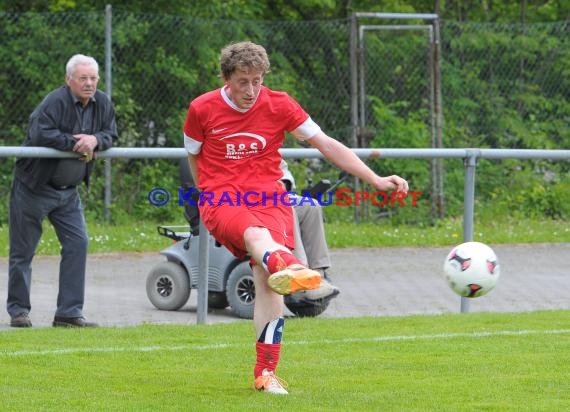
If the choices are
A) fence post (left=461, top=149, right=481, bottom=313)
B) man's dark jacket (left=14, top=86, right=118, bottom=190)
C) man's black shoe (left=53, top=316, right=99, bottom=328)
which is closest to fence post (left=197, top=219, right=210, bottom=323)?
Result: man's black shoe (left=53, top=316, right=99, bottom=328)

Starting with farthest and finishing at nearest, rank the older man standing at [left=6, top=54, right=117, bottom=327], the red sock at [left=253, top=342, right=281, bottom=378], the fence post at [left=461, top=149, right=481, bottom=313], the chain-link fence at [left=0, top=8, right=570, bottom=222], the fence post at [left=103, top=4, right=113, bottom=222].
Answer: the chain-link fence at [left=0, top=8, right=570, bottom=222], the fence post at [left=103, top=4, right=113, bottom=222], the fence post at [left=461, top=149, right=481, bottom=313], the older man standing at [left=6, top=54, right=117, bottom=327], the red sock at [left=253, top=342, right=281, bottom=378]

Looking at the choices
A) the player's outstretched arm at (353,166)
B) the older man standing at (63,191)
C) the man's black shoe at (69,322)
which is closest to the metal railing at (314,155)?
the older man standing at (63,191)

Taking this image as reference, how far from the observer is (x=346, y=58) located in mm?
17859

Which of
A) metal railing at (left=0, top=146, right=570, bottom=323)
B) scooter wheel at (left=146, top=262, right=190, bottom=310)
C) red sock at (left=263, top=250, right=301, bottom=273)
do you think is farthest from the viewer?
scooter wheel at (left=146, top=262, right=190, bottom=310)

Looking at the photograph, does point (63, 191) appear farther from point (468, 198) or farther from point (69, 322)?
point (468, 198)

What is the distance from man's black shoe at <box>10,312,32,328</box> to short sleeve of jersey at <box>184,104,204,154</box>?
3.10 m

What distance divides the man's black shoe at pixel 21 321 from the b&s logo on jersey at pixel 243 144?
11.0 ft

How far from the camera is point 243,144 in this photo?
718 centimetres

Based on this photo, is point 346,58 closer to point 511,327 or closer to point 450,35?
point 450,35

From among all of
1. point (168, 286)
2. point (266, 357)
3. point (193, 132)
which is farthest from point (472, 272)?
point (168, 286)

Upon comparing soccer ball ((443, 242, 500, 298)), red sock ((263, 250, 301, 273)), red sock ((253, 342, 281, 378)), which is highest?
red sock ((263, 250, 301, 273))

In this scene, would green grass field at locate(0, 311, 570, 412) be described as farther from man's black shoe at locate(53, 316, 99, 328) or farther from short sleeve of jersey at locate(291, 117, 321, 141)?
short sleeve of jersey at locate(291, 117, 321, 141)

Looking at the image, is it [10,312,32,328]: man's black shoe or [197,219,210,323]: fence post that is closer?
[10,312,32,328]: man's black shoe

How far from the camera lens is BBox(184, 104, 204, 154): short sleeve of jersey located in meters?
7.27
